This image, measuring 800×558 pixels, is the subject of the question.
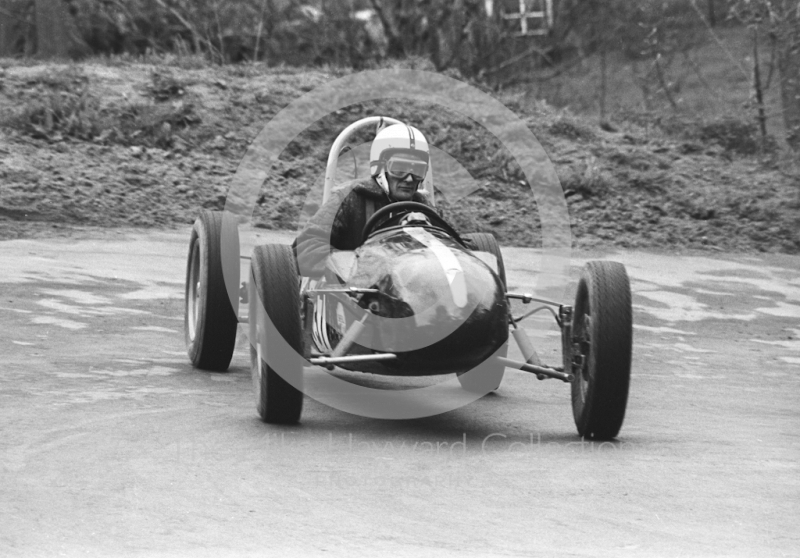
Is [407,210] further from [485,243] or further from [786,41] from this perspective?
[786,41]

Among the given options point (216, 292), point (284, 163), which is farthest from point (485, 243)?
point (284, 163)

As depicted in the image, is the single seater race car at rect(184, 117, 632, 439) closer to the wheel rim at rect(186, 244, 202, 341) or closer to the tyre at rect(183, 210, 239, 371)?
the tyre at rect(183, 210, 239, 371)

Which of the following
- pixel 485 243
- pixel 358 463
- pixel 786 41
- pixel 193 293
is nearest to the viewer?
pixel 358 463

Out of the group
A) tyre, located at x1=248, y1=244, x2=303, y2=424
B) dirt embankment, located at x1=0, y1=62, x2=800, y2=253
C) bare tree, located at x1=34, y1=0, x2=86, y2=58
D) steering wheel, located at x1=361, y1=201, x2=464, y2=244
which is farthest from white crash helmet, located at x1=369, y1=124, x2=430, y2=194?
bare tree, located at x1=34, y1=0, x2=86, y2=58

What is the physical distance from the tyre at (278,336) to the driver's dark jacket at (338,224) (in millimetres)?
768

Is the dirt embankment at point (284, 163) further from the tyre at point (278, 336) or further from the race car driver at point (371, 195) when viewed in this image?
the tyre at point (278, 336)

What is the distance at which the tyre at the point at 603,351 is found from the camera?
5.96m

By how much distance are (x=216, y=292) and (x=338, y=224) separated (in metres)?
0.97

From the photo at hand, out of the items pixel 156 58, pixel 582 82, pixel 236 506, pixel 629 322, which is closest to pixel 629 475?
pixel 629 322

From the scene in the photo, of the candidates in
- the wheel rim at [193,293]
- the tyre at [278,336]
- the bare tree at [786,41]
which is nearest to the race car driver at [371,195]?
the tyre at [278,336]

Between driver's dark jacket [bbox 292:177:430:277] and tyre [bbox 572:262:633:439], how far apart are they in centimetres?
157

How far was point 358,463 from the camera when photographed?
5602 millimetres

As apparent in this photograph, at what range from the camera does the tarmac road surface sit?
451cm

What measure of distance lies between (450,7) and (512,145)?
4003mm
